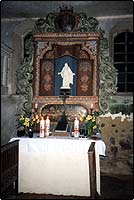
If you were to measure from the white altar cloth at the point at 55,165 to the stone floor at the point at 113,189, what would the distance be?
136 millimetres

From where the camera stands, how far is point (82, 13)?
689cm

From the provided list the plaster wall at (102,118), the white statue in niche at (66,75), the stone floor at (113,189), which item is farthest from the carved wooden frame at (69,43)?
the stone floor at (113,189)

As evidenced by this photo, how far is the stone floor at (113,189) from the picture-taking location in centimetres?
481

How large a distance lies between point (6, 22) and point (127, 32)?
340cm

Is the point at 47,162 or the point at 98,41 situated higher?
the point at 98,41

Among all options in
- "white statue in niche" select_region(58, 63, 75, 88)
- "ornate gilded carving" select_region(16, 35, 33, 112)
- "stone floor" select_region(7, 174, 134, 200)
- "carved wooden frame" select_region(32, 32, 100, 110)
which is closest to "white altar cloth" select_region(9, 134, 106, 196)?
"stone floor" select_region(7, 174, 134, 200)

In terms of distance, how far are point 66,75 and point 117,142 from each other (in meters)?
2.17

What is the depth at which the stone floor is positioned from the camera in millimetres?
4812

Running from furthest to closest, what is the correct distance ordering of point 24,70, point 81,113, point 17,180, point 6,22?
point 6,22, point 24,70, point 81,113, point 17,180

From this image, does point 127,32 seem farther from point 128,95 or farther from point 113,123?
point 113,123

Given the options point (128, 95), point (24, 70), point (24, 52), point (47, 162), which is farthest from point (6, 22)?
point (47, 162)

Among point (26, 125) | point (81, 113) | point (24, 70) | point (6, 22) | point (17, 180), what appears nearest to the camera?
point (17, 180)

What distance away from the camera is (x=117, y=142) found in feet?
23.1

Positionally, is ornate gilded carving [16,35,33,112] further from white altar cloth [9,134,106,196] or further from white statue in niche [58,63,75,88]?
white altar cloth [9,134,106,196]
